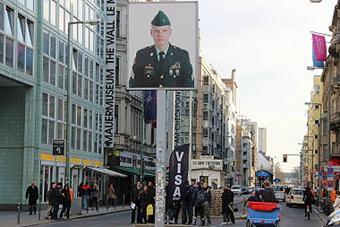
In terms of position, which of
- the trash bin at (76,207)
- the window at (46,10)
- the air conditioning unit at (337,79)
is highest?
the window at (46,10)

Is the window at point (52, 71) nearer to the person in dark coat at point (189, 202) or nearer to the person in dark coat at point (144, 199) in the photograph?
the person in dark coat at point (189, 202)

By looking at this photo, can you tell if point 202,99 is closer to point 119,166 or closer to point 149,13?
point 119,166

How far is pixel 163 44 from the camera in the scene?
24.6 m

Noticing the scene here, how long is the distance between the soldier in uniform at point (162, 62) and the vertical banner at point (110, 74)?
111 ft

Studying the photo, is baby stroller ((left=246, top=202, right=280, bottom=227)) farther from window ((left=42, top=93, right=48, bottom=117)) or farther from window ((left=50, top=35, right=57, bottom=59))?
window ((left=50, top=35, right=57, bottom=59))

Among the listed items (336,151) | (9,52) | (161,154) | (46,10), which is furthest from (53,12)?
(336,151)

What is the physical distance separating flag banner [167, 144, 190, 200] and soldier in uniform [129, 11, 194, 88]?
174 inches

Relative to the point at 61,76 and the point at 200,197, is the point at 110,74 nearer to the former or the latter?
the point at 61,76

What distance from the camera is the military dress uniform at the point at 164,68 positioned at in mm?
24609

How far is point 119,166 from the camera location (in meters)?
61.8

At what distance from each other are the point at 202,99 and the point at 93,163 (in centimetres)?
6128

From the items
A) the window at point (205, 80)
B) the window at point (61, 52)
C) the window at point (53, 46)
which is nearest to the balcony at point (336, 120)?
the window at point (61, 52)

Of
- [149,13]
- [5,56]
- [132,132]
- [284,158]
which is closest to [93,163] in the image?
[132,132]

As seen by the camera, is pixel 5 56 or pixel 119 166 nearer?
pixel 5 56
